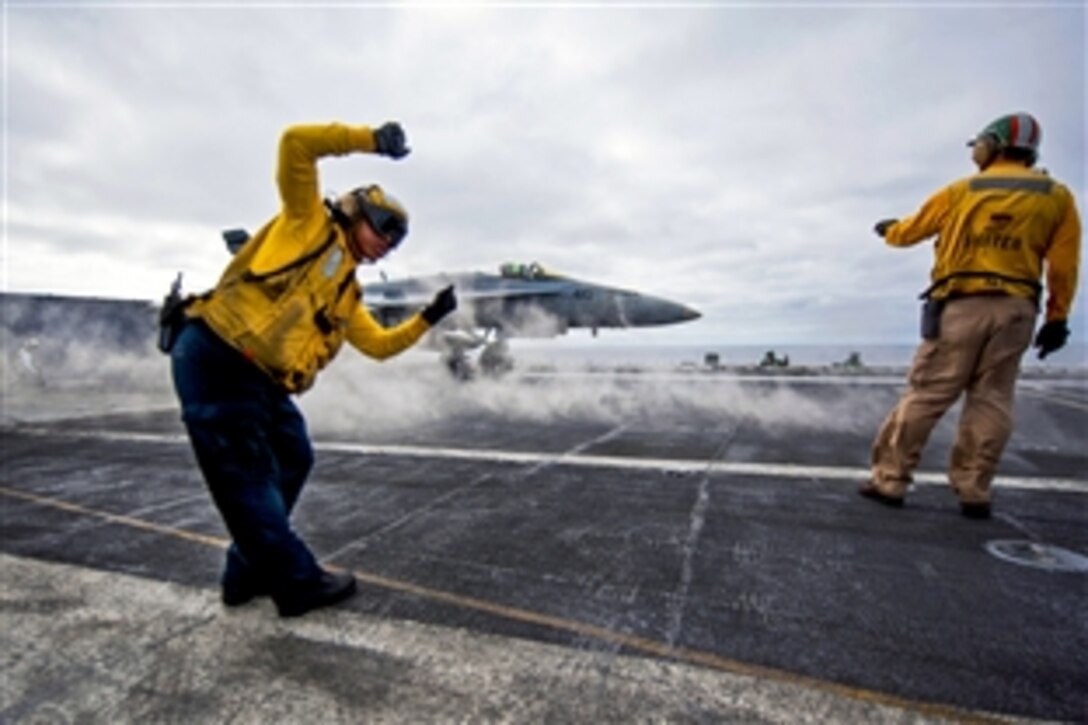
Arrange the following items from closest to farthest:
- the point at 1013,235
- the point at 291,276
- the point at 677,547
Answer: the point at 291,276, the point at 677,547, the point at 1013,235

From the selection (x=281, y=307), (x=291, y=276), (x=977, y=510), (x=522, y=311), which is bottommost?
(x=977, y=510)

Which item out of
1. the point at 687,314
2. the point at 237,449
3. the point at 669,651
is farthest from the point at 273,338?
the point at 687,314

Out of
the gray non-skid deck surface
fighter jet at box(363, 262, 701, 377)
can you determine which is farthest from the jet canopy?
the gray non-skid deck surface

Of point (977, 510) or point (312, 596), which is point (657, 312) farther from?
point (312, 596)

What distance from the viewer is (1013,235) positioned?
367 centimetres

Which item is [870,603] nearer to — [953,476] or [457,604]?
[457,604]

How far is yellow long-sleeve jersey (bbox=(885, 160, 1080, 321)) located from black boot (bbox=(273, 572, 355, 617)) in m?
4.25

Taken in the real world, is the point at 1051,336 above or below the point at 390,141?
below

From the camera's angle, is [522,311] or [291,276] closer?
[291,276]

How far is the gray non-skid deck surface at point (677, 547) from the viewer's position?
2.04 metres

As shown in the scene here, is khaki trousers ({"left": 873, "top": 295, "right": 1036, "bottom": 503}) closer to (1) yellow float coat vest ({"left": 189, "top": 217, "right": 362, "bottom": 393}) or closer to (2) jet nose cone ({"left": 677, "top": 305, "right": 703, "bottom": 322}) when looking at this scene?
(1) yellow float coat vest ({"left": 189, "top": 217, "right": 362, "bottom": 393})

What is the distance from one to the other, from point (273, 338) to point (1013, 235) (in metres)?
4.47

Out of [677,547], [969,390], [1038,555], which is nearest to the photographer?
[1038,555]

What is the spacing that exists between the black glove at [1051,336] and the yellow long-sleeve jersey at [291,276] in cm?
442
